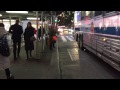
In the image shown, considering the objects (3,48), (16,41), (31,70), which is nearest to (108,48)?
(31,70)

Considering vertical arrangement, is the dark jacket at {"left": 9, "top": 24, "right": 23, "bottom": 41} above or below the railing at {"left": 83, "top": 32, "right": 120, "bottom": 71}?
above

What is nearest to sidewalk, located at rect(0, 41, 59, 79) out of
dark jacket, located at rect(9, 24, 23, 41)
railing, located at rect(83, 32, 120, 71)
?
dark jacket, located at rect(9, 24, 23, 41)

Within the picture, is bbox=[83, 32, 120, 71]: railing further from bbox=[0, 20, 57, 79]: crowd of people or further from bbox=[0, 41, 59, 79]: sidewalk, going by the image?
bbox=[0, 20, 57, 79]: crowd of people

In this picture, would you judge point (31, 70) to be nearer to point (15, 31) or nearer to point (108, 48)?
point (108, 48)

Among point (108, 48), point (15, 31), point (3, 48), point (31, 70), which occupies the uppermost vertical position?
point (15, 31)

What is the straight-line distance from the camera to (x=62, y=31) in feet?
243

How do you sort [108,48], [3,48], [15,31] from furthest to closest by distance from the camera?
[15,31]
[108,48]
[3,48]

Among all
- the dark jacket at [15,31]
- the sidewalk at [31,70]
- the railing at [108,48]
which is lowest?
the sidewalk at [31,70]

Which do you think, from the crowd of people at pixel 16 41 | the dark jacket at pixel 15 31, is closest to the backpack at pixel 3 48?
the crowd of people at pixel 16 41

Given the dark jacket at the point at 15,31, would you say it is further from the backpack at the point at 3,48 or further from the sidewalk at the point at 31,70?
the backpack at the point at 3,48
